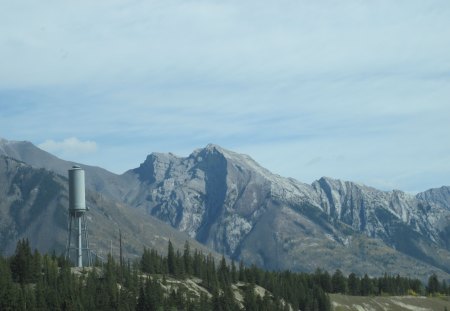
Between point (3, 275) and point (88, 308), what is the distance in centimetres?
2356

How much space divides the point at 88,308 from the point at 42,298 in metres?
14.1

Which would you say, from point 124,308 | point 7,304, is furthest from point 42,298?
point 124,308

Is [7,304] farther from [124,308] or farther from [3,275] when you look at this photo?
[124,308]

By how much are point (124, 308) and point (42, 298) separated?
24.4 meters

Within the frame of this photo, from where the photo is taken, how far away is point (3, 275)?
19462 cm

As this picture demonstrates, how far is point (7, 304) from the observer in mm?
177250

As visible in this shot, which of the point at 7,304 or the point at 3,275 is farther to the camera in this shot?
the point at 3,275

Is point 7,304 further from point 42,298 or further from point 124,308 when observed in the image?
point 124,308

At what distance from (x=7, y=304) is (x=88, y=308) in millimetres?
22606

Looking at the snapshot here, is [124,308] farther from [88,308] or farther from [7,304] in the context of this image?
[7,304]

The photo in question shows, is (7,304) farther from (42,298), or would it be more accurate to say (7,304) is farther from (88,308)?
(88,308)

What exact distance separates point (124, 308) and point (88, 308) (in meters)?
10.5

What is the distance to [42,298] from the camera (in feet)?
600

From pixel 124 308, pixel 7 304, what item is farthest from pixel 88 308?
pixel 7 304
